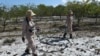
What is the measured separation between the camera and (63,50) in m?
12.5

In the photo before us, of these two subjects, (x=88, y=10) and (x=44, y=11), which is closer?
(x=88, y=10)

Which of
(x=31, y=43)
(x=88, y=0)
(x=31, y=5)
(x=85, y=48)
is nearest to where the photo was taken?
(x=31, y=43)

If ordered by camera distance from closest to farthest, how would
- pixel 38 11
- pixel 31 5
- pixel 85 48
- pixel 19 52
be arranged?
1. pixel 19 52
2. pixel 85 48
3. pixel 31 5
4. pixel 38 11

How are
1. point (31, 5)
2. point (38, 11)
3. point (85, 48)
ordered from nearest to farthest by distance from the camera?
point (85, 48), point (31, 5), point (38, 11)

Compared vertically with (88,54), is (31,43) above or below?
above

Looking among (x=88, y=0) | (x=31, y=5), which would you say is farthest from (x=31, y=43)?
(x=31, y=5)

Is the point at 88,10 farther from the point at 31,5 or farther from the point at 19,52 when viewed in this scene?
the point at 19,52

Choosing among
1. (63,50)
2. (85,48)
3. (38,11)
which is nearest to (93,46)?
(85,48)

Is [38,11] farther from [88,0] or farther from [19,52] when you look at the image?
[19,52]

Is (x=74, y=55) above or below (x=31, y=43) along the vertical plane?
below

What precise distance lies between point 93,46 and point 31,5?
42.0 meters

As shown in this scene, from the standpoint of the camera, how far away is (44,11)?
6312cm

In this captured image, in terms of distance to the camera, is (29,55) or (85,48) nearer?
(29,55)

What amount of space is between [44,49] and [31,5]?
42581 millimetres
